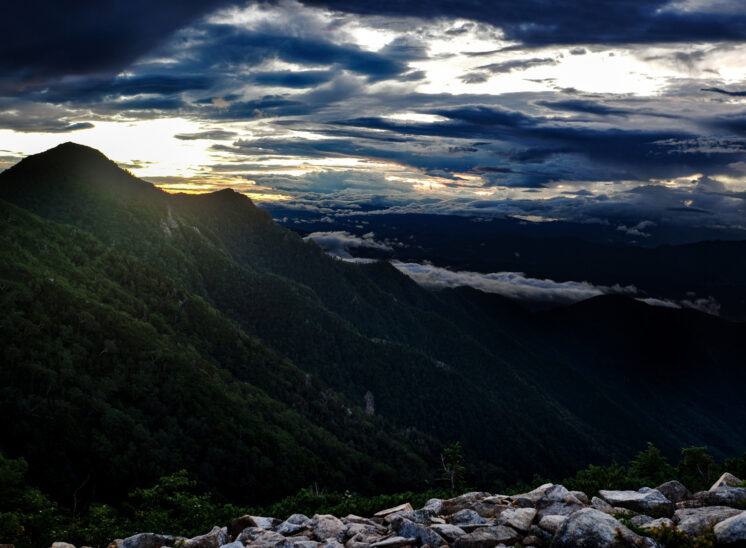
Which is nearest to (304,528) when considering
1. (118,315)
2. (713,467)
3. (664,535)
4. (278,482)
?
(664,535)

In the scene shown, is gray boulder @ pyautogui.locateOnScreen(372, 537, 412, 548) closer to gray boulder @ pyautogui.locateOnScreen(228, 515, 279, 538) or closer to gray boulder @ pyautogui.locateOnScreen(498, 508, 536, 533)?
gray boulder @ pyautogui.locateOnScreen(498, 508, 536, 533)

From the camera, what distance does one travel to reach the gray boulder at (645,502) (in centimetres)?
3058

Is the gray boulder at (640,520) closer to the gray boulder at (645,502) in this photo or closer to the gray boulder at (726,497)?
the gray boulder at (645,502)

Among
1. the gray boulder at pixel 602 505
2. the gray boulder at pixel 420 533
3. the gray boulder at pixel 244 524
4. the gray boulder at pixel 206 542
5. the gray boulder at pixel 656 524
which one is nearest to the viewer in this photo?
the gray boulder at pixel 656 524

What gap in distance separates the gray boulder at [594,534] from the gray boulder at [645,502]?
7792mm

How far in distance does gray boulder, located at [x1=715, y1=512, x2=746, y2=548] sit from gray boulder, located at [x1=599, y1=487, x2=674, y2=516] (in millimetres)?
6117

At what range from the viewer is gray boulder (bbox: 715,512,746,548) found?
23.8 metres

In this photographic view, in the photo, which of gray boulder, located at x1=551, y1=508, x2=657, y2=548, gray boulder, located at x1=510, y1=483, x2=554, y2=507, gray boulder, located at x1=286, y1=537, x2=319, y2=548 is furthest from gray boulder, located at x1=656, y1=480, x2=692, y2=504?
gray boulder, located at x1=286, y1=537, x2=319, y2=548

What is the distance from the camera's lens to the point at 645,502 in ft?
103

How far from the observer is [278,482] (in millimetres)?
164000

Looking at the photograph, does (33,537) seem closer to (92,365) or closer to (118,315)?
(92,365)

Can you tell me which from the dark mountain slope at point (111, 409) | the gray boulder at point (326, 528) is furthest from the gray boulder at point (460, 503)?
the dark mountain slope at point (111, 409)

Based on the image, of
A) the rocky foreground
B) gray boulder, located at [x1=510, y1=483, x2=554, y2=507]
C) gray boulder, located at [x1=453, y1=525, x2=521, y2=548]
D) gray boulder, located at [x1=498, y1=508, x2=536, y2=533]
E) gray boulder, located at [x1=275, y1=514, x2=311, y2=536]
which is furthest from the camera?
gray boulder, located at [x1=510, y1=483, x2=554, y2=507]

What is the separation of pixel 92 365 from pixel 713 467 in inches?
6712
